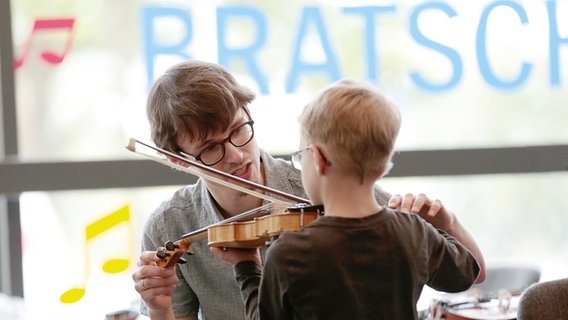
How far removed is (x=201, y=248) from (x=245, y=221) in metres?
0.33

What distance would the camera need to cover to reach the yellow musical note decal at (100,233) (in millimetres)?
3596

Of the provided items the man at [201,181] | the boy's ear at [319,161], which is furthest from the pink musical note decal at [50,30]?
the boy's ear at [319,161]

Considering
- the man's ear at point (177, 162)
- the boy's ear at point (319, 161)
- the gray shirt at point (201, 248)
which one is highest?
the boy's ear at point (319, 161)

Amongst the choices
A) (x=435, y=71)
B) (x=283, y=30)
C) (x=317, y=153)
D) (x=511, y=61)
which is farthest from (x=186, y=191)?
(x=511, y=61)

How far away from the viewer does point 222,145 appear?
2.09m

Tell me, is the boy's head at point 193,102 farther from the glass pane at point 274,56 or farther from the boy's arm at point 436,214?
the glass pane at point 274,56

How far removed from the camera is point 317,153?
64.9 inches

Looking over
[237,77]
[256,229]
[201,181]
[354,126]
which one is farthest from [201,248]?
[237,77]

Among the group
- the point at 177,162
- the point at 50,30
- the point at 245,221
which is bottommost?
the point at 245,221

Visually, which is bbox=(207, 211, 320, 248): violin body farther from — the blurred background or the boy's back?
the blurred background

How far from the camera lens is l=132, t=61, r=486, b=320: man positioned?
6.75 ft

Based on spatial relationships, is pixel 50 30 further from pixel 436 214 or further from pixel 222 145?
pixel 436 214

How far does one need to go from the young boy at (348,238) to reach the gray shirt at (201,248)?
0.49 meters

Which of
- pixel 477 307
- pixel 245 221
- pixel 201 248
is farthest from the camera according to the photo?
pixel 477 307
